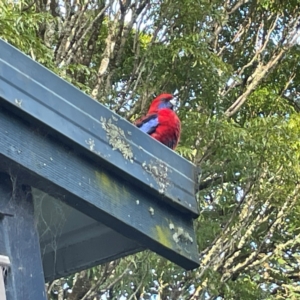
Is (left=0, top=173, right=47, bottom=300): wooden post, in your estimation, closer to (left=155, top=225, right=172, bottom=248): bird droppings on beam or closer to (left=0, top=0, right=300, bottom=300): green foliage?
(left=155, top=225, right=172, bottom=248): bird droppings on beam

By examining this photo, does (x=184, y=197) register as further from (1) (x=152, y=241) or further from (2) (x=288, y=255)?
(2) (x=288, y=255)

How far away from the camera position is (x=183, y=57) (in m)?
3.69

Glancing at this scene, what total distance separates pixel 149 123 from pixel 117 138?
163 centimetres

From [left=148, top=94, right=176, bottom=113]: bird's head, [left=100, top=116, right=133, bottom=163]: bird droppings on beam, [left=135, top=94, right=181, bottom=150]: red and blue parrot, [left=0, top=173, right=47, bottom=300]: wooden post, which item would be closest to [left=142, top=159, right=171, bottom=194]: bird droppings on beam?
[left=100, top=116, right=133, bottom=163]: bird droppings on beam

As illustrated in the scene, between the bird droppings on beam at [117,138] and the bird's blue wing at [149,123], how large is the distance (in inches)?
59.4

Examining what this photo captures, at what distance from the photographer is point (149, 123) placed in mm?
2775

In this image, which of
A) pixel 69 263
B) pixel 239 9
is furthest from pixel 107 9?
pixel 69 263

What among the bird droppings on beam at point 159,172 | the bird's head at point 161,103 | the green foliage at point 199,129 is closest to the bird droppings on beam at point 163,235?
the bird droppings on beam at point 159,172

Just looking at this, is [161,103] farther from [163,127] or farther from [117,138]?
[117,138]

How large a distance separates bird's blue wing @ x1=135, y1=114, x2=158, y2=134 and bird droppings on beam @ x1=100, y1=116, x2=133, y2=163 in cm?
151

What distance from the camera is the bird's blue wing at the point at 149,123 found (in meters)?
2.70

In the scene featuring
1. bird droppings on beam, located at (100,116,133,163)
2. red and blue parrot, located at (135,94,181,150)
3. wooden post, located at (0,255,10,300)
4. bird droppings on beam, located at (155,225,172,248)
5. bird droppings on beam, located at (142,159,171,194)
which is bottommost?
wooden post, located at (0,255,10,300)

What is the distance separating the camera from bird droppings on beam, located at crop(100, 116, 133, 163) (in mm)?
1135

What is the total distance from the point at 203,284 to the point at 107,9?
60.0 inches
